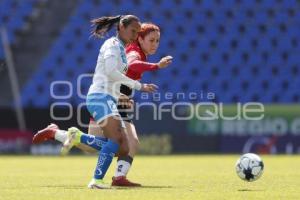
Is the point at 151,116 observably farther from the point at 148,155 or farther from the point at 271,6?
the point at 271,6

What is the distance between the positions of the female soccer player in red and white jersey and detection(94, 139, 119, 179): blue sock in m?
0.57

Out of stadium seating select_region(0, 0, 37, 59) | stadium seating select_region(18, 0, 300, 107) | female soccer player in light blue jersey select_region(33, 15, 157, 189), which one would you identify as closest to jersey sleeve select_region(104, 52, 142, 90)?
female soccer player in light blue jersey select_region(33, 15, 157, 189)

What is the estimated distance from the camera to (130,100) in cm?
864

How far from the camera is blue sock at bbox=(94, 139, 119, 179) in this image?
7.82 metres

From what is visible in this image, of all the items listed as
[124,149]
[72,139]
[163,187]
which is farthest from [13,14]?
[124,149]

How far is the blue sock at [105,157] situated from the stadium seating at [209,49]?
1418 cm

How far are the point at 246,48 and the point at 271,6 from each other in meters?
1.70

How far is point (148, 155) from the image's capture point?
19375 mm

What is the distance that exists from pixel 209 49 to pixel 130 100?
49.5ft

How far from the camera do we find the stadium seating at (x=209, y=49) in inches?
890

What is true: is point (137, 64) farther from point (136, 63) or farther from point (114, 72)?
point (114, 72)

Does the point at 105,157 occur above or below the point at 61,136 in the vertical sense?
below

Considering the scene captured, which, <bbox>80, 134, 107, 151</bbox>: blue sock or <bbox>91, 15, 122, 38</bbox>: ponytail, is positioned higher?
<bbox>91, 15, 122, 38</bbox>: ponytail

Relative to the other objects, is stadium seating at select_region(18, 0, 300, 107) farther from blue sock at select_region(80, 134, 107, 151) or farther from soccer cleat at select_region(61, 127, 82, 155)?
soccer cleat at select_region(61, 127, 82, 155)
